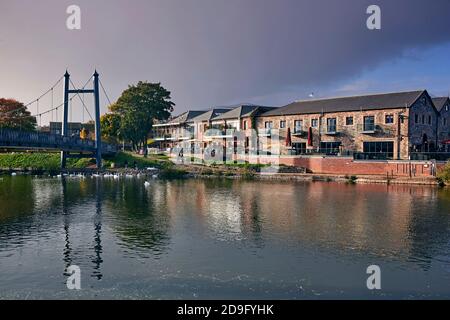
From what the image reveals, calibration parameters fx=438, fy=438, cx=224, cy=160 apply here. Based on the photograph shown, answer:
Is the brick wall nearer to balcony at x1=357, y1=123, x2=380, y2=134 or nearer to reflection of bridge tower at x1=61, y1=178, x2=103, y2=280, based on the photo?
balcony at x1=357, y1=123, x2=380, y2=134

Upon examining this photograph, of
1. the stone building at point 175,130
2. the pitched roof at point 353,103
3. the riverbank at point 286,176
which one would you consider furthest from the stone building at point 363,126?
the stone building at point 175,130

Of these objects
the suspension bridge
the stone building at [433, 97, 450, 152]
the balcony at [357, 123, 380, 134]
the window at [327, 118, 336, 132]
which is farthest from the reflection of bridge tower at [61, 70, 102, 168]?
the stone building at [433, 97, 450, 152]

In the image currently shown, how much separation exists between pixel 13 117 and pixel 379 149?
70.1m

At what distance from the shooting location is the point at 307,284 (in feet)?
55.2

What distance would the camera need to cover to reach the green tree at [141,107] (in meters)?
85.8

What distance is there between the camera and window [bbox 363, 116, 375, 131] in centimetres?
6288

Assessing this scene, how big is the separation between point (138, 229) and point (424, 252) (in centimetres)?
1570

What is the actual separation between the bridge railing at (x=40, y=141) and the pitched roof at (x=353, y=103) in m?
31.3

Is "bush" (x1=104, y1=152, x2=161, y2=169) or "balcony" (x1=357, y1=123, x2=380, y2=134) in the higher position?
"balcony" (x1=357, y1=123, x2=380, y2=134)

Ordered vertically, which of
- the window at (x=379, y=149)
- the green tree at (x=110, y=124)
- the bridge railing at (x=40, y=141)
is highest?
the green tree at (x=110, y=124)

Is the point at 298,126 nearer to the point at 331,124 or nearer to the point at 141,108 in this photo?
the point at 331,124

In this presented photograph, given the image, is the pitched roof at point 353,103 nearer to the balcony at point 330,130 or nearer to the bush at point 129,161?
the balcony at point 330,130

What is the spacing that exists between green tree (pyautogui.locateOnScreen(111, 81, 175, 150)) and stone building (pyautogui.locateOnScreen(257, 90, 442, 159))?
2506 centimetres

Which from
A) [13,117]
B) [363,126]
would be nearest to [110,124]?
[13,117]
